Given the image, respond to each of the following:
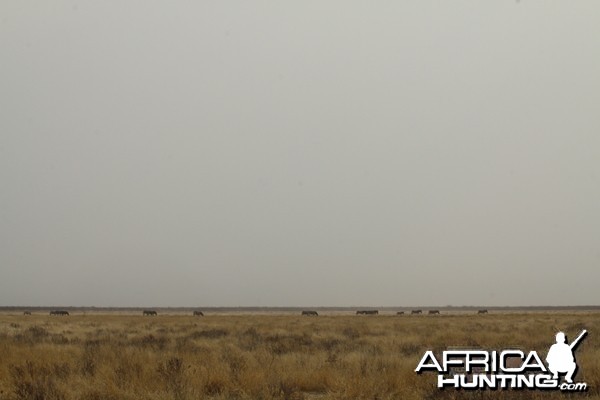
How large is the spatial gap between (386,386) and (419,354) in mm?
6787

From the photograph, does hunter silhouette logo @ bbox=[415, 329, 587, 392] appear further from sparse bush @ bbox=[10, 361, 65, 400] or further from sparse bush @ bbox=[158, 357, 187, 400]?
sparse bush @ bbox=[10, 361, 65, 400]

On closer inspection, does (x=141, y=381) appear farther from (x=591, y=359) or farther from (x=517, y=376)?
(x=591, y=359)

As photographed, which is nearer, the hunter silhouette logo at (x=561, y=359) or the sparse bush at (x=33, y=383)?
the hunter silhouette logo at (x=561, y=359)

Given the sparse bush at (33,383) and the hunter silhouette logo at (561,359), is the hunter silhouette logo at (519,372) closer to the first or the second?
the hunter silhouette logo at (561,359)

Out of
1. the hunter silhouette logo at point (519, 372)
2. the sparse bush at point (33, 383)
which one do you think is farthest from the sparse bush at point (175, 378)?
the hunter silhouette logo at point (519, 372)

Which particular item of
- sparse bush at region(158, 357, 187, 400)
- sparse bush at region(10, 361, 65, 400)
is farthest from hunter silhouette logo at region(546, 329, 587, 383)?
sparse bush at region(10, 361, 65, 400)

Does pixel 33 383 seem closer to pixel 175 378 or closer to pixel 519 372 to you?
pixel 175 378

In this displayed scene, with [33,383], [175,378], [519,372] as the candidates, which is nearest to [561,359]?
[519,372]

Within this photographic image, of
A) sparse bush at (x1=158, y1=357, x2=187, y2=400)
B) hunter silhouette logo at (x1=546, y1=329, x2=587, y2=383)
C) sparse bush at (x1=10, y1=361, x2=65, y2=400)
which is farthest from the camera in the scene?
sparse bush at (x1=10, y1=361, x2=65, y2=400)

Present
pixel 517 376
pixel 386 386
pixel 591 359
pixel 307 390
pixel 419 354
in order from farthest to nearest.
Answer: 1. pixel 419 354
2. pixel 591 359
3. pixel 307 390
4. pixel 386 386
5. pixel 517 376

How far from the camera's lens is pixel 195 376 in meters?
13.2

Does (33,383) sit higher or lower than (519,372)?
lower

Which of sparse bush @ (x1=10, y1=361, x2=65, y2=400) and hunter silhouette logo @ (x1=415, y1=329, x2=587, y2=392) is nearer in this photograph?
hunter silhouette logo @ (x1=415, y1=329, x2=587, y2=392)

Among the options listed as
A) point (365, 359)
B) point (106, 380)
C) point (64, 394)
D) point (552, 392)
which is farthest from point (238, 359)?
point (552, 392)
